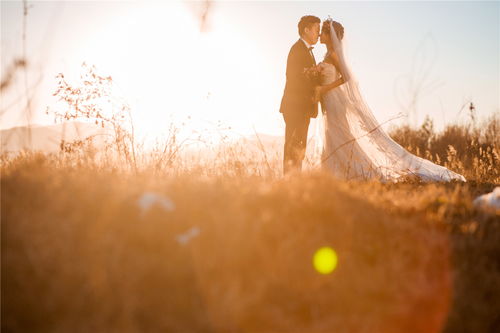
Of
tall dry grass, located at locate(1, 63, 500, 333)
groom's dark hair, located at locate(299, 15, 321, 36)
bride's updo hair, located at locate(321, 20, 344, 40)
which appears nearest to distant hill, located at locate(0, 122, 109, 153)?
tall dry grass, located at locate(1, 63, 500, 333)

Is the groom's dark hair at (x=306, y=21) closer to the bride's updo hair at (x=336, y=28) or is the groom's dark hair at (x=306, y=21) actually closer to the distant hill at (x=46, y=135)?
the bride's updo hair at (x=336, y=28)

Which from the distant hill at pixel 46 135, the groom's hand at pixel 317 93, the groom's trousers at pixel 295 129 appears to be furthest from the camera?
the groom's hand at pixel 317 93

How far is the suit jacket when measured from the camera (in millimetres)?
6797

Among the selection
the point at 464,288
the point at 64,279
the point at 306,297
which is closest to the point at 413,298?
the point at 464,288

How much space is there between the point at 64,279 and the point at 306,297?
4.40 feet

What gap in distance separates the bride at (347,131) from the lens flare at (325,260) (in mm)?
4294

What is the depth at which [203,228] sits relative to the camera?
Answer: 2645 mm

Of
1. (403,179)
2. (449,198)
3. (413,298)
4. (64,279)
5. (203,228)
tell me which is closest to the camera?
(64,279)

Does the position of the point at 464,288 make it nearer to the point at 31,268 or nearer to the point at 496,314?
the point at 496,314

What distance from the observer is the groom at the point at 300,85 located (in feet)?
22.3

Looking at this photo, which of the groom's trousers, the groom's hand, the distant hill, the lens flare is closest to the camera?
the lens flare

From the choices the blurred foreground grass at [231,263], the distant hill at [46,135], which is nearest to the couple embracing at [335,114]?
the distant hill at [46,135]

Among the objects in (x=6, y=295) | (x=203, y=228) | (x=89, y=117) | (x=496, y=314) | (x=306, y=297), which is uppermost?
(x=89, y=117)

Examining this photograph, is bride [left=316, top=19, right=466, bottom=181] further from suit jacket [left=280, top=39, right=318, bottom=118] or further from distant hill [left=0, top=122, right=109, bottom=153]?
distant hill [left=0, top=122, right=109, bottom=153]
